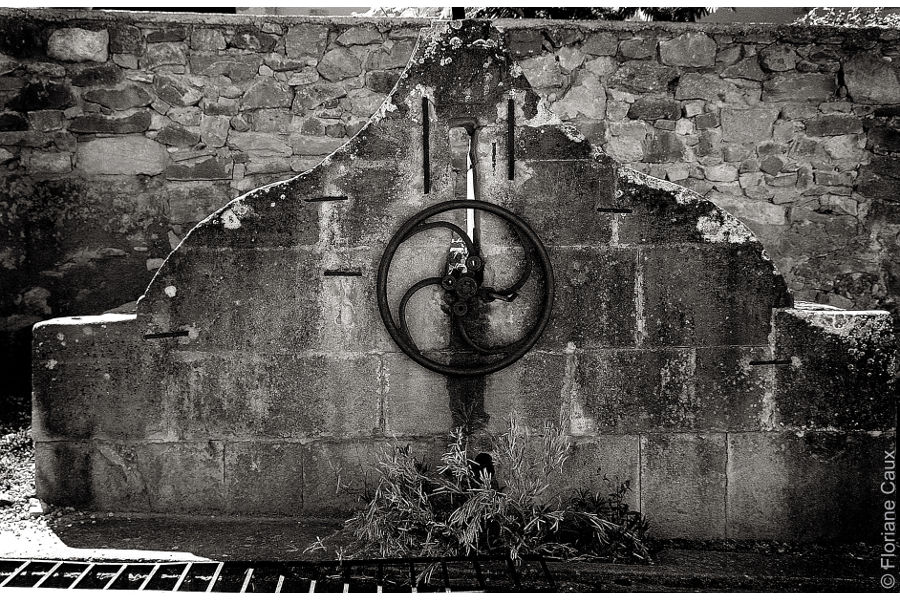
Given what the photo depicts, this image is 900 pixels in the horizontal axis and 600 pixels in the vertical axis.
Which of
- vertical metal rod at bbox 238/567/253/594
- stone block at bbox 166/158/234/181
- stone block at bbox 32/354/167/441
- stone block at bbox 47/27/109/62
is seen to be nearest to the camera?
vertical metal rod at bbox 238/567/253/594

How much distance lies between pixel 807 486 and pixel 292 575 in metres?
2.33

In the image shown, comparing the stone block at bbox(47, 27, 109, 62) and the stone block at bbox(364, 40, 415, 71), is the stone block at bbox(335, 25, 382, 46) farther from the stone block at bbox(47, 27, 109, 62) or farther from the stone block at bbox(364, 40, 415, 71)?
the stone block at bbox(47, 27, 109, 62)

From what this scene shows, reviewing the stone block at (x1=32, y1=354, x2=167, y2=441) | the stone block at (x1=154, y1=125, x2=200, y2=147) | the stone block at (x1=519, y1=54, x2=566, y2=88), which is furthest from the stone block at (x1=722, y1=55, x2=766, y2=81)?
the stone block at (x1=32, y1=354, x2=167, y2=441)

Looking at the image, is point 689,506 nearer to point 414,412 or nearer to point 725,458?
point 725,458

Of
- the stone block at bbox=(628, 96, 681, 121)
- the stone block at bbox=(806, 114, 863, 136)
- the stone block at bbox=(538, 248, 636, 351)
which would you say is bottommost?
the stone block at bbox=(538, 248, 636, 351)

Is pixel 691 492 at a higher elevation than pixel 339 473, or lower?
lower

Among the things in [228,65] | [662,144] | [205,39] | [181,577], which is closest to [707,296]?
[181,577]

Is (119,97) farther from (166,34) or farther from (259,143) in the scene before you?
(259,143)

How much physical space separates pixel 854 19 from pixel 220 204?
5420 mm

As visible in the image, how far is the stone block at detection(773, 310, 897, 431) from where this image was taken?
330 centimetres

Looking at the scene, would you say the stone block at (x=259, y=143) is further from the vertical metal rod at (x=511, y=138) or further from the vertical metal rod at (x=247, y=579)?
the vertical metal rod at (x=247, y=579)

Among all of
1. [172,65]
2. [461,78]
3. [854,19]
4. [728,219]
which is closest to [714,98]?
[854,19]

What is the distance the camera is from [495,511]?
9.67ft

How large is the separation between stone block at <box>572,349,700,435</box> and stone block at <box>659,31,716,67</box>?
3419 mm
